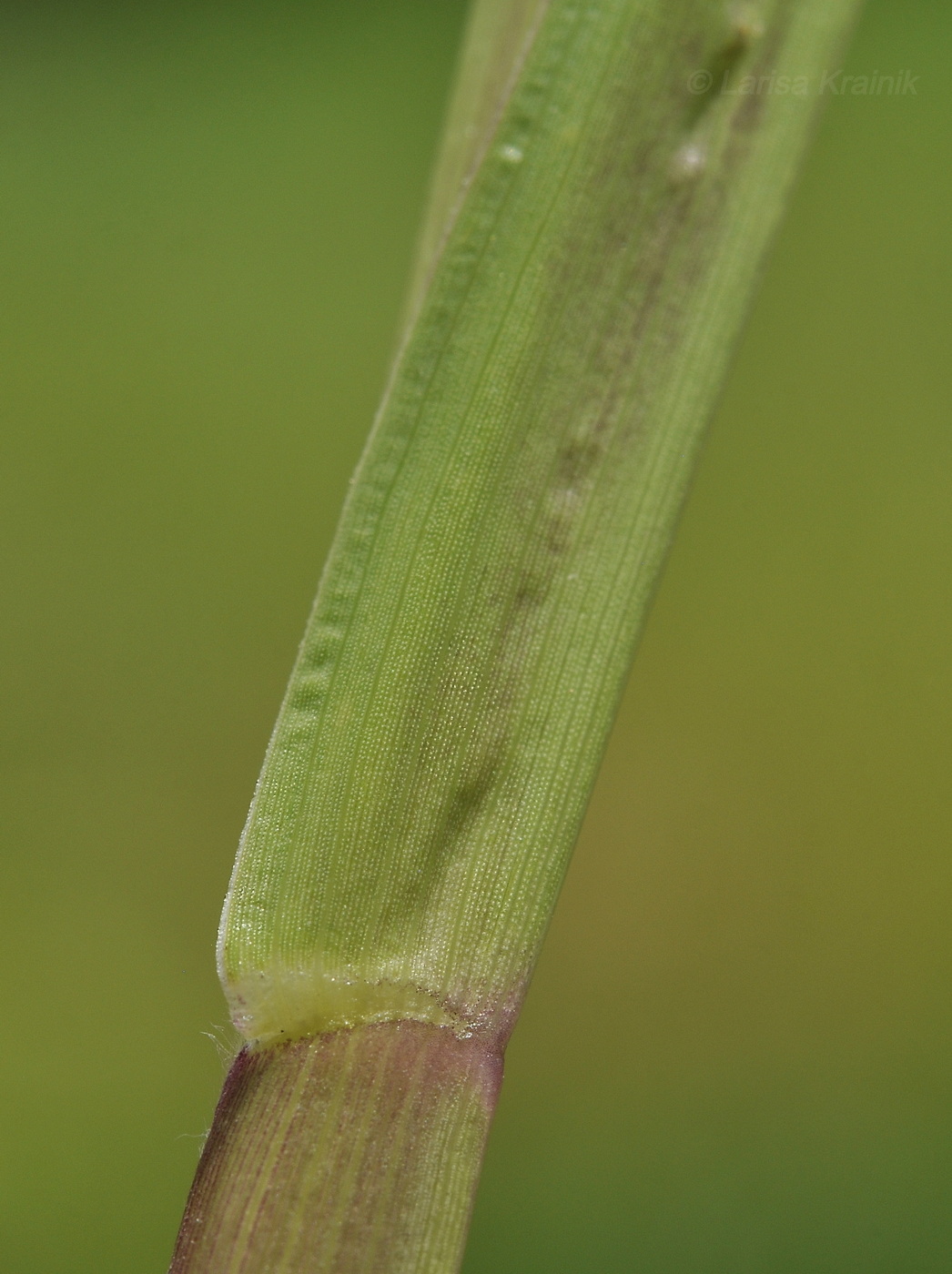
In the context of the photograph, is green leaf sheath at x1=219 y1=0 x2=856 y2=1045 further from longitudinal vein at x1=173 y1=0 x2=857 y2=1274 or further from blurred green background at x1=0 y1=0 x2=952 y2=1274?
blurred green background at x1=0 y1=0 x2=952 y2=1274

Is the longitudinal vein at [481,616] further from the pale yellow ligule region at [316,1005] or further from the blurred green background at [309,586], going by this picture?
the blurred green background at [309,586]

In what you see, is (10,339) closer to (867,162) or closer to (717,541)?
(717,541)

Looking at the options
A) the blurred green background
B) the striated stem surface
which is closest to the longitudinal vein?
the striated stem surface

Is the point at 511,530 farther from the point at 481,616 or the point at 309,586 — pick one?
the point at 309,586

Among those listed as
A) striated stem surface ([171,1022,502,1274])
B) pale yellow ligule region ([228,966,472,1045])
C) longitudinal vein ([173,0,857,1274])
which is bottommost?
striated stem surface ([171,1022,502,1274])

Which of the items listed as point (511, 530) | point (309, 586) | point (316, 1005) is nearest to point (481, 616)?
point (511, 530)

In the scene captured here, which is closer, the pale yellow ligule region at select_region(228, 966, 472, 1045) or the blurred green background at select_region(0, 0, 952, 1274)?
the pale yellow ligule region at select_region(228, 966, 472, 1045)
